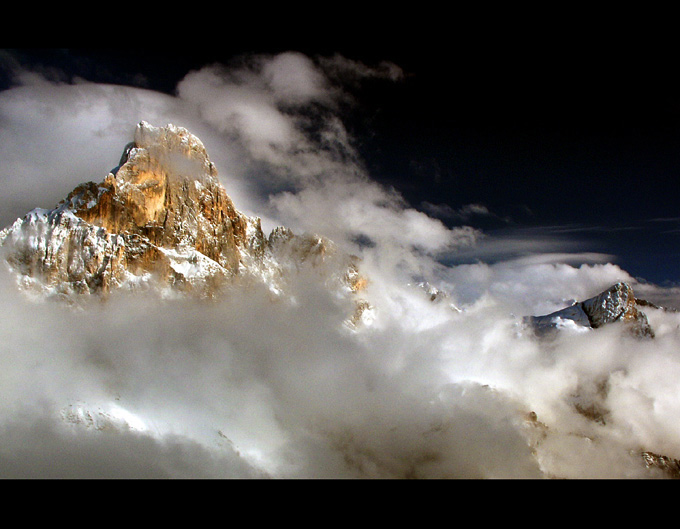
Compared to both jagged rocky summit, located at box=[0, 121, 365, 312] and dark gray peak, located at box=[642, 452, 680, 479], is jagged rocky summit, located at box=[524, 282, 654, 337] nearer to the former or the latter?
dark gray peak, located at box=[642, 452, 680, 479]

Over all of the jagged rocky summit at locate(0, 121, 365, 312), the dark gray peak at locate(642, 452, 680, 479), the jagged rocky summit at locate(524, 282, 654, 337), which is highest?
the jagged rocky summit at locate(524, 282, 654, 337)

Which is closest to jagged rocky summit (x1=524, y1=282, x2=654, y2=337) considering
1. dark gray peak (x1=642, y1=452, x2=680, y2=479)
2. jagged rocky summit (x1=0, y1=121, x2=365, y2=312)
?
dark gray peak (x1=642, y1=452, x2=680, y2=479)

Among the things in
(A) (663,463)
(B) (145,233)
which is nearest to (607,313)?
(A) (663,463)

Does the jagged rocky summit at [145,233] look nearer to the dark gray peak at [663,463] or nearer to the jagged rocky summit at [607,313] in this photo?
the jagged rocky summit at [607,313]

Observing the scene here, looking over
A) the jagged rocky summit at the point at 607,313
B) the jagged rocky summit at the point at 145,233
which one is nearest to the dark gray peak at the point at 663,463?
the jagged rocky summit at the point at 607,313

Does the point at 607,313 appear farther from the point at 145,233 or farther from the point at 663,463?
the point at 145,233
